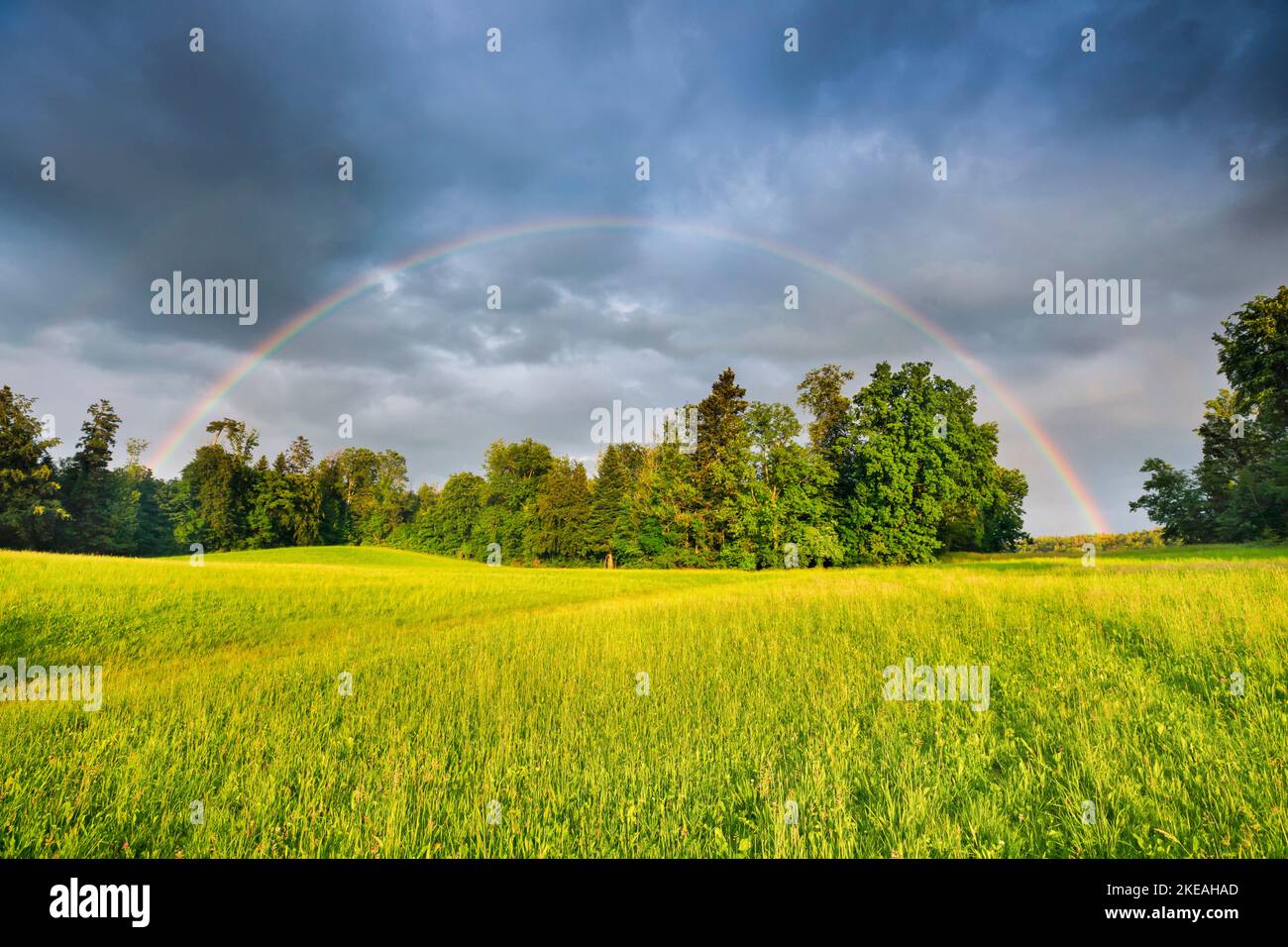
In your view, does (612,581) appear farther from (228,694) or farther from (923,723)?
(923,723)

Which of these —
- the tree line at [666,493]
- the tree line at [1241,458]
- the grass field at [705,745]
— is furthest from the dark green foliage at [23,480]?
the tree line at [1241,458]

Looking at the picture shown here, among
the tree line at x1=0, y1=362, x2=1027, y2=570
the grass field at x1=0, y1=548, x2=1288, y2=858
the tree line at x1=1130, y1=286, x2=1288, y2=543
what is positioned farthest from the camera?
the tree line at x1=0, y1=362, x2=1027, y2=570

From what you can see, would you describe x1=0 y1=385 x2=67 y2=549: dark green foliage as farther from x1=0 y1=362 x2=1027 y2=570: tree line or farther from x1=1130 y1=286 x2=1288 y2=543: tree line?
x1=1130 y1=286 x2=1288 y2=543: tree line

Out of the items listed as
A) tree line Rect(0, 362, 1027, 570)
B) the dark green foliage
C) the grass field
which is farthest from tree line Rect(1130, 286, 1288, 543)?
the dark green foliage

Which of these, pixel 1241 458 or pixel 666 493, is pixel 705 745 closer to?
pixel 666 493

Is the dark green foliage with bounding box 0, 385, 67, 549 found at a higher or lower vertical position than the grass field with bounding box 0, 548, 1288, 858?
higher

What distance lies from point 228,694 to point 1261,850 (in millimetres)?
13038

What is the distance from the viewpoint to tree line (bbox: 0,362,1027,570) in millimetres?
51906

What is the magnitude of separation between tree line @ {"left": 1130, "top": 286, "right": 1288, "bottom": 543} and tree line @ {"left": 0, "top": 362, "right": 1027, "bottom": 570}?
18157mm

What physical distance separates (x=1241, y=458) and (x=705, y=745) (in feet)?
319

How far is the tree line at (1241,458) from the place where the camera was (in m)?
45.3

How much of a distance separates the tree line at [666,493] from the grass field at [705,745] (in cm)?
3821

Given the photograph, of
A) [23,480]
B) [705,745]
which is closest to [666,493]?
[705,745]

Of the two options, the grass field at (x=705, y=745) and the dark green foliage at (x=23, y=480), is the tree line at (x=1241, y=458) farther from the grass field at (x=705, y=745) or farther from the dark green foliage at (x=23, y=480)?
the dark green foliage at (x=23, y=480)
